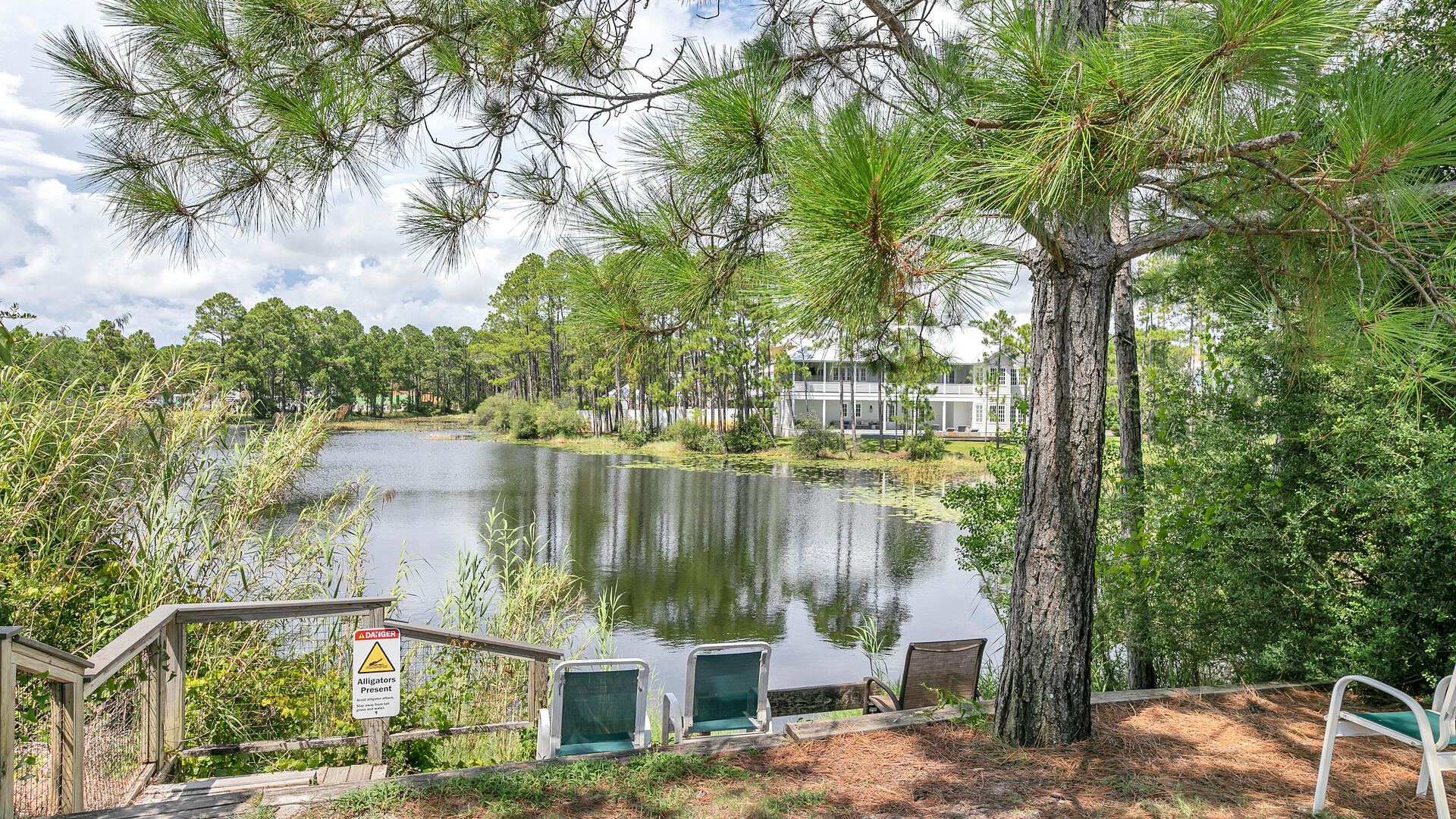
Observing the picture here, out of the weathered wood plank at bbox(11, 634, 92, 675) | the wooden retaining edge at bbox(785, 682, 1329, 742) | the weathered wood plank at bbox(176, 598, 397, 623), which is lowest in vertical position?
the wooden retaining edge at bbox(785, 682, 1329, 742)

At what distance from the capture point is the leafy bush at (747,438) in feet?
91.2

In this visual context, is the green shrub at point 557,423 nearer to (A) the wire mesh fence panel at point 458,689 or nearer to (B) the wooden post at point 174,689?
(A) the wire mesh fence panel at point 458,689

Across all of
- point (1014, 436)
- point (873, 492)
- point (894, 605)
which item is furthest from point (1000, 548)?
point (873, 492)

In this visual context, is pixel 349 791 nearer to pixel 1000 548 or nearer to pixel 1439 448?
pixel 1000 548

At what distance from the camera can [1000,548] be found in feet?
17.7

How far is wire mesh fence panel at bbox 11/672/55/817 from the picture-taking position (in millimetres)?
2580

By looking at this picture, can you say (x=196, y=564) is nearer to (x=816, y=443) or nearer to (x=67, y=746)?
(x=67, y=746)

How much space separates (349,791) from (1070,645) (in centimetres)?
290

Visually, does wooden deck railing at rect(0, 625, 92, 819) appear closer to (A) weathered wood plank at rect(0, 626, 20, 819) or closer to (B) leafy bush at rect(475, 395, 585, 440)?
(A) weathered wood plank at rect(0, 626, 20, 819)

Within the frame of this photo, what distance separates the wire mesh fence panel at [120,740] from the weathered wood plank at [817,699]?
2915 mm

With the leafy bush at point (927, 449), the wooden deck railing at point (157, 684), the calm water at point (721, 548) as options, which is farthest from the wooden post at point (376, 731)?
the leafy bush at point (927, 449)

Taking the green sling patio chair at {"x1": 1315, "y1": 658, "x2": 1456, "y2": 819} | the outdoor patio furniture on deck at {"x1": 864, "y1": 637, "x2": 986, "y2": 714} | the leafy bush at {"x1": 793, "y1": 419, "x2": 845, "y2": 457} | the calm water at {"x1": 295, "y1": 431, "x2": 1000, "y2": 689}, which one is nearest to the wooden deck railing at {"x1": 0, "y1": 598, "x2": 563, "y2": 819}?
the outdoor patio furniture on deck at {"x1": 864, "y1": 637, "x2": 986, "y2": 714}

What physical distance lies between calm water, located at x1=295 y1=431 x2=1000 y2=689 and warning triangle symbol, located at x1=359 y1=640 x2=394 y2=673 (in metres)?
2.37

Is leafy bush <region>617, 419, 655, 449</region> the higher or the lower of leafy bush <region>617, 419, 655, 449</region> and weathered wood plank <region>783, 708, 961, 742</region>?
the higher
